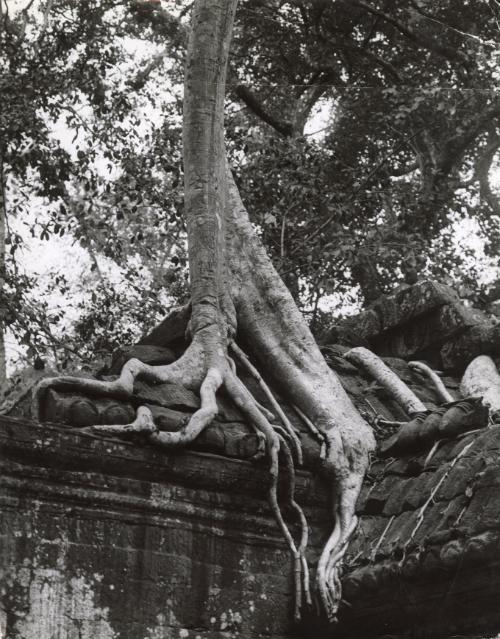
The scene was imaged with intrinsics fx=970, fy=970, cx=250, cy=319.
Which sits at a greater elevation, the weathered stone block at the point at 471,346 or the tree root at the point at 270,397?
the weathered stone block at the point at 471,346

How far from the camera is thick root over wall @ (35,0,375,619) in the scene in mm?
3807

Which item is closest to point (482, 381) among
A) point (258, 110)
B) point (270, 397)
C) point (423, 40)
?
point (270, 397)

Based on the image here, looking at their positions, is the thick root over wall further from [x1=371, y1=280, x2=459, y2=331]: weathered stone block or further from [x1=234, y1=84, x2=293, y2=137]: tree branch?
[x1=234, y1=84, x2=293, y2=137]: tree branch

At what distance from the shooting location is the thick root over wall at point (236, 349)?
3.81m

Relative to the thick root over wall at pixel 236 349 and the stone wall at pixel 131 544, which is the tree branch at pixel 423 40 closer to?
the thick root over wall at pixel 236 349

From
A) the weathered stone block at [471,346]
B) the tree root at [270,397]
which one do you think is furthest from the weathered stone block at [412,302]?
the tree root at [270,397]

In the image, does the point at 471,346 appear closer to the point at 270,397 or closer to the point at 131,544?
the point at 270,397

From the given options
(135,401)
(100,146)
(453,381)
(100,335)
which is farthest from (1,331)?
(135,401)

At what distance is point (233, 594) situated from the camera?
3.65 m

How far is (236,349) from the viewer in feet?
15.1

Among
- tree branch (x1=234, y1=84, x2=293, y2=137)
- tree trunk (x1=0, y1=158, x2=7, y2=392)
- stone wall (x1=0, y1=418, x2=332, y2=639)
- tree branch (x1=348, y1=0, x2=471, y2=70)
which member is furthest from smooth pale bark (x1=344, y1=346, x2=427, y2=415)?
tree branch (x1=348, y1=0, x2=471, y2=70)

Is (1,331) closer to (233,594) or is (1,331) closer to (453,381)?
(453,381)

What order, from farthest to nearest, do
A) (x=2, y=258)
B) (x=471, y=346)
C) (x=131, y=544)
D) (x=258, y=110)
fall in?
(x=258, y=110), (x=2, y=258), (x=471, y=346), (x=131, y=544)

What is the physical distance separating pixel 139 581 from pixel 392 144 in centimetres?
909
